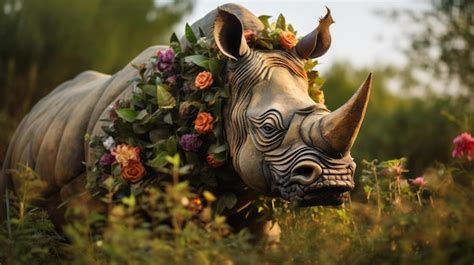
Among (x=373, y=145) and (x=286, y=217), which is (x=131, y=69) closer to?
(x=286, y=217)

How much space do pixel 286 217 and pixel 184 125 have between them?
99cm

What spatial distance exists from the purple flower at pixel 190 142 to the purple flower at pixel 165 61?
0.57m

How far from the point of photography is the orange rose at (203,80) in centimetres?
550

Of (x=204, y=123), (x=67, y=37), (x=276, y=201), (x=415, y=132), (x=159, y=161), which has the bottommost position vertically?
(x=415, y=132)

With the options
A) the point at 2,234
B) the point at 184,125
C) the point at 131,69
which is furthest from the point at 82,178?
the point at 2,234

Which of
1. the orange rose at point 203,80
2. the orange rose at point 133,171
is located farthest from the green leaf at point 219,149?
the orange rose at point 133,171

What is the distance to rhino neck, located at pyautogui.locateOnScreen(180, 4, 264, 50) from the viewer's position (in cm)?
584

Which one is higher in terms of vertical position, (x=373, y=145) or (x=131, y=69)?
(x=131, y=69)

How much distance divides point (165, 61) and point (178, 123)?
45 cm

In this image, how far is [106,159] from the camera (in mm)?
5871

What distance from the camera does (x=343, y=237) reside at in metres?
4.79

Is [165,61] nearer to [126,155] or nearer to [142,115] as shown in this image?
[142,115]

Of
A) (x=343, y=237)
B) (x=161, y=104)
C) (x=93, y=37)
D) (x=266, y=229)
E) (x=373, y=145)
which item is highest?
(x=161, y=104)

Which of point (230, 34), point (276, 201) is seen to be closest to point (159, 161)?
point (230, 34)
